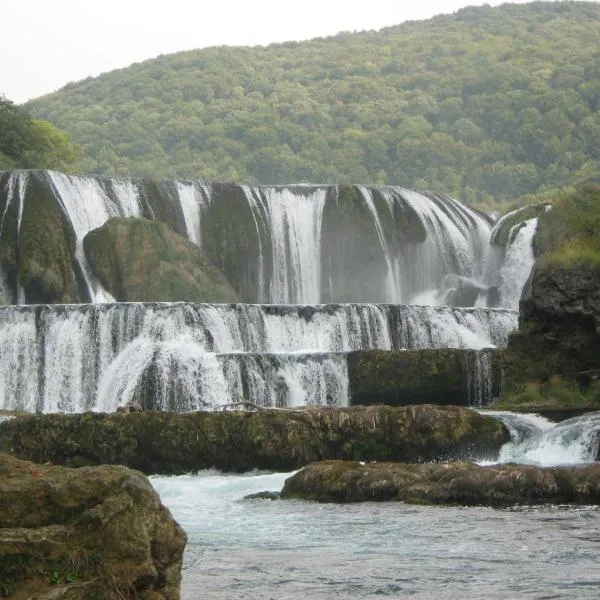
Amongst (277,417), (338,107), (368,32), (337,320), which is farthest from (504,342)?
(368,32)

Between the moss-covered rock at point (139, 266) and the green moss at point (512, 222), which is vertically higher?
the green moss at point (512, 222)

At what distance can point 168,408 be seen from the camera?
2914 cm

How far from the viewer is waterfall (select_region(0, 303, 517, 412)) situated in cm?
2923

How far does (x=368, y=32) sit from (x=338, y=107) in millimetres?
37341

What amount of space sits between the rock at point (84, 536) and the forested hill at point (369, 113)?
82875mm

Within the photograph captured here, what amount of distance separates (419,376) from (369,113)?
281 feet

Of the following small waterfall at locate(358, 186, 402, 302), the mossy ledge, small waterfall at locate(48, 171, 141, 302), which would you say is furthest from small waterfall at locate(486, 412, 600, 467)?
small waterfall at locate(358, 186, 402, 302)

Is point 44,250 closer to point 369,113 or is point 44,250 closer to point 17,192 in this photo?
point 17,192

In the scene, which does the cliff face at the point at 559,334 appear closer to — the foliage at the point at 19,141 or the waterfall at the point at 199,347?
the waterfall at the point at 199,347

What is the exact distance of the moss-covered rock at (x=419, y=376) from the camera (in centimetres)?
2986

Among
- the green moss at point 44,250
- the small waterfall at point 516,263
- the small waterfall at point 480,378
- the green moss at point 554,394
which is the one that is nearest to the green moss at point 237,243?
the green moss at point 44,250

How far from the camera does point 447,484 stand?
58.7ft

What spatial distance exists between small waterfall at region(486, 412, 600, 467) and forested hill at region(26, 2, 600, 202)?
6662 centimetres

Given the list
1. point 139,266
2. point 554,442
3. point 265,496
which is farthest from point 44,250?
point 265,496
